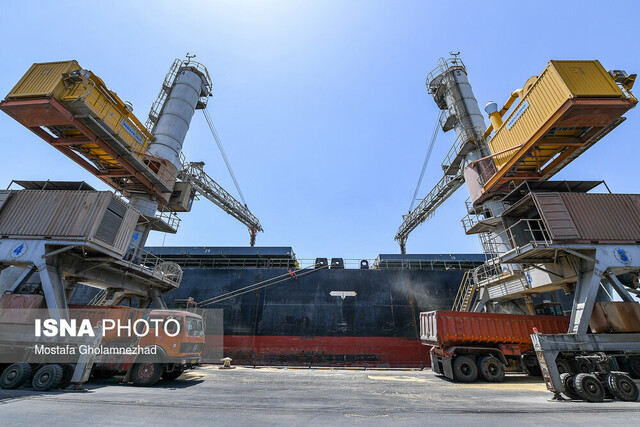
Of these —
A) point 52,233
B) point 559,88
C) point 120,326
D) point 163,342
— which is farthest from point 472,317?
point 52,233

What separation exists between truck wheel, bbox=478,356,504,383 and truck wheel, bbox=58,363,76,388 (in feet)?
51.8

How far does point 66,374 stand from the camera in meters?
9.07

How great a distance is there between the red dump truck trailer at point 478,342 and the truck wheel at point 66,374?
14.1 metres

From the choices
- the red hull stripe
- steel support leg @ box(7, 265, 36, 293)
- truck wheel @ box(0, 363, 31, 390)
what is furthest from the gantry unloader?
steel support leg @ box(7, 265, 36, 293)

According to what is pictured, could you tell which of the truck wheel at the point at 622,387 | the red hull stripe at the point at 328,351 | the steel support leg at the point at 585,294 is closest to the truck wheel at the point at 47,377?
the red hull stripe at the point at 328,351

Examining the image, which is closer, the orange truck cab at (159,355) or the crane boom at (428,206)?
the orange truck cab at (159,355)

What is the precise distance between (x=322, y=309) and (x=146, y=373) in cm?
1261

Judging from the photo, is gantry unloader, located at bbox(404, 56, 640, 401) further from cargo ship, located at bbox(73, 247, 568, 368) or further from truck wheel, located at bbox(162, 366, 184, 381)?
truck wheel, located at bbox(162, 366, 184, 381)

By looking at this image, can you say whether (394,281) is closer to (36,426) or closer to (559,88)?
(559,88)

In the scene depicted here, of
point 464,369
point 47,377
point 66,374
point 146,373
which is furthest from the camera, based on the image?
point 464,369

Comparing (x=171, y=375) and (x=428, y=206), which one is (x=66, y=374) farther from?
(x=428, y=206)

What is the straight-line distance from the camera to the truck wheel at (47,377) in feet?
28.0

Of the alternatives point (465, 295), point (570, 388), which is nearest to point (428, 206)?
point (465, 295)

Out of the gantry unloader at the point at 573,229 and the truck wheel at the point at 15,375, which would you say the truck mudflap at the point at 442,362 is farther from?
the truck wheel at the point at 15,375
